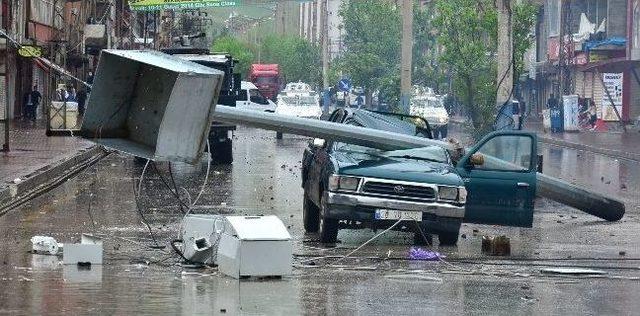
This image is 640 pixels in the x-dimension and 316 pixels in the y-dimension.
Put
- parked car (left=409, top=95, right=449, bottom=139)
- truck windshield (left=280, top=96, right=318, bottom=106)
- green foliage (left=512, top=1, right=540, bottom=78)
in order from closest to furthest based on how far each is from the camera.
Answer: green foliage (left=512, top=1, right=540, bottom=78) → parked car (left=409, top=95, right=449, bottom=139) → truck windshield (left=280, top=96, right=318, bottom=106)

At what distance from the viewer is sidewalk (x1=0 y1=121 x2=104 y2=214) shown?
25094 millimetres

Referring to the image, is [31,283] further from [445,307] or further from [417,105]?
[417,105]

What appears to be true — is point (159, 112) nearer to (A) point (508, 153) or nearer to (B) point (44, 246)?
(B) point (44, 246)

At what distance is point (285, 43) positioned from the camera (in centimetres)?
14988

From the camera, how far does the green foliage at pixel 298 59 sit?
439 feet

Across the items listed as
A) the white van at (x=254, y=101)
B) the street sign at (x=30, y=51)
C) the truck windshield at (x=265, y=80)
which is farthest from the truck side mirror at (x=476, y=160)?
the truck windshield at (x=265, y=80)

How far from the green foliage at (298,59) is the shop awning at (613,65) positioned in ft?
149

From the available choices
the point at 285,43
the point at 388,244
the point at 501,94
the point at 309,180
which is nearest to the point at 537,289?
the point at 388,244

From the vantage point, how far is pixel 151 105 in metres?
15.3

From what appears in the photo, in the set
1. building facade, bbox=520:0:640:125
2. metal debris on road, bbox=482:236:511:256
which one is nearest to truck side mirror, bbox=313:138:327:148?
metal debris on road, bbox=482:236:511:256

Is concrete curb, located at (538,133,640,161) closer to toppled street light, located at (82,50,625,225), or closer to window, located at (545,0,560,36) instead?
toppled street light, located at (82,50,625,225)

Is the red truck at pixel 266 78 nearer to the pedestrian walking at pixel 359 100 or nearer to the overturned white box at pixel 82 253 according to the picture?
the pedestrian walking at pixel 359 100

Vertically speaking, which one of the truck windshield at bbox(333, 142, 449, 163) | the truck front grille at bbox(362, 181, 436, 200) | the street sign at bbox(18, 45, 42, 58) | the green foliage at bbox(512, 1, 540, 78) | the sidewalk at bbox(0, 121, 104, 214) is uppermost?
the green foliage at bbox(512, 1, 540, 78)

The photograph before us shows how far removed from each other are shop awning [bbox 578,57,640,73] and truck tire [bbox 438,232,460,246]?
58.1 m
